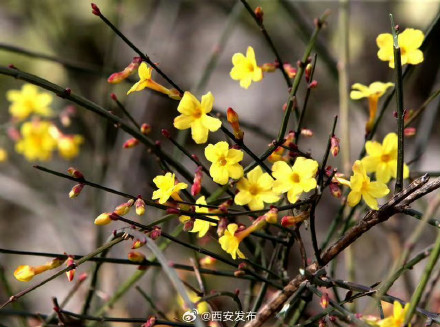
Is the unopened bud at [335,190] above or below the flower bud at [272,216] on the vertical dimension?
above

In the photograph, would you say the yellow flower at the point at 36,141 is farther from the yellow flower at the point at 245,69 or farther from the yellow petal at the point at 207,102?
the yellow petal at the point at 207,102

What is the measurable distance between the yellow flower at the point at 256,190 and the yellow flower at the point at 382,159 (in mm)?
163

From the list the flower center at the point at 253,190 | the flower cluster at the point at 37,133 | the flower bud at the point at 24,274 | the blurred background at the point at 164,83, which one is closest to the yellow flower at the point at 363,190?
the flower center at the point at 253,190

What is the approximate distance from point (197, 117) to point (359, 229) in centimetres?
30

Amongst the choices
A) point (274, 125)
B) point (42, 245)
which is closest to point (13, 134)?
point (42, 245)

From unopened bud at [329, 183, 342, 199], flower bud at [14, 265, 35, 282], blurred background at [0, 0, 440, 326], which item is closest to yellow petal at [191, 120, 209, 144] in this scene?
unopened bud at [329, 183, 342, 199]

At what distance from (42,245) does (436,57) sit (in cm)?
260

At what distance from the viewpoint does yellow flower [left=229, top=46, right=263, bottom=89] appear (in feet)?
3.28

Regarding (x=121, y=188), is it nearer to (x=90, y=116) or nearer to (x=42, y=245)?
(x=90, y=116)

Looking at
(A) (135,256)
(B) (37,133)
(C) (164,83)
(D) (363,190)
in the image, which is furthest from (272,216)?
(C) (164,83)

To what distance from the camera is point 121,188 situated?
2.30m

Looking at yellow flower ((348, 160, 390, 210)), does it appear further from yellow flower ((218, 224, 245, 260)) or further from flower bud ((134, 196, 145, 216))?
flower bud ((134, 196, 145, 216))

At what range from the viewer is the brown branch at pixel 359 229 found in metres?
0.82

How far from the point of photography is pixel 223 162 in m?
0.84
